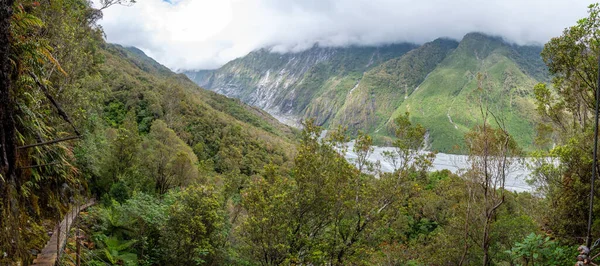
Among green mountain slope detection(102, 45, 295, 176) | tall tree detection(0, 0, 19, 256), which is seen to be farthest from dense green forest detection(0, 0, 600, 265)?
green mountain slope detection(102, 45, 295, 176)

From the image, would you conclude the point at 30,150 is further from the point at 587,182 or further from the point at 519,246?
the point at 587,182

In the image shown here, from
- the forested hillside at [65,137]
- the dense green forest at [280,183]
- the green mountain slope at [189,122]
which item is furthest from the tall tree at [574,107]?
the green mountain slope at [189,122]

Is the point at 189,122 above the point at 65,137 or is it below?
above

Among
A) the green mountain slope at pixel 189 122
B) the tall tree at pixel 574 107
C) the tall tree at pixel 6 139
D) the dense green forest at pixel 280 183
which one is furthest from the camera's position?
the green mountain slope at pixel 189 122

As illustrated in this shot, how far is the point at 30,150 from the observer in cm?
817

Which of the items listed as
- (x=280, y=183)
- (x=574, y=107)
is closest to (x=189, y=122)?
(x=280, y=183)

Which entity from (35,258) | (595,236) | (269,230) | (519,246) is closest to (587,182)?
(595,236)

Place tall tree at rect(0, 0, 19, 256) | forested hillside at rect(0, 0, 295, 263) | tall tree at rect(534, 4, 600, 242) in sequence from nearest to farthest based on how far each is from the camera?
tall tree at rect(0, 0, 19, 256) < forested hillside at rect(0, 0, 295, 263) < tall tree at rect(534, 4, 600, 242)

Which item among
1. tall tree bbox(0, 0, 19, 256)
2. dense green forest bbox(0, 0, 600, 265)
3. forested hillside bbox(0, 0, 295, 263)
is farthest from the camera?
dense green forest bbox(0, 0, 600, 265)

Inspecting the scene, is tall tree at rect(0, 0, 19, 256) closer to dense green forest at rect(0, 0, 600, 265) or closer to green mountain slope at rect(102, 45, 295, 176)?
dense green forest at rect(0, 0, 600, 265)

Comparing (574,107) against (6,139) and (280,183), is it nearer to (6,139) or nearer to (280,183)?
(280,183)

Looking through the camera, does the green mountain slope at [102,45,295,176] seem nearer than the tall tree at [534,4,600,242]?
No

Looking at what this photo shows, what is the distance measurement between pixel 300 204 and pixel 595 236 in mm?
9284

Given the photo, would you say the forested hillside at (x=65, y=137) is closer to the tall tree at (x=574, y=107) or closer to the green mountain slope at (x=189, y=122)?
the green mountain slope at (x=189, y=122)
